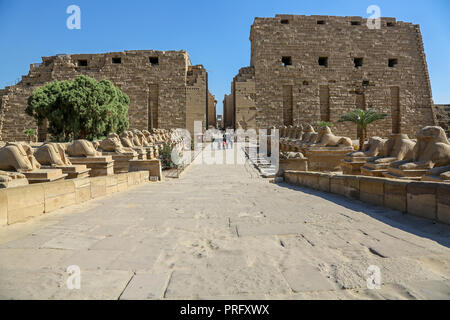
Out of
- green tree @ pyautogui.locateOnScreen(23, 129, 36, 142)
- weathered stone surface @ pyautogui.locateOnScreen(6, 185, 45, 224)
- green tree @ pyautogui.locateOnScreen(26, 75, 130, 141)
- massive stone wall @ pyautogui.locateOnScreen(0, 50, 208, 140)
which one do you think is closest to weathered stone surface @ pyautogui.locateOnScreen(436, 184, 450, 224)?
weathered stone surface @ pyautogui.locateOnScreen(6, 185, 45, 224)

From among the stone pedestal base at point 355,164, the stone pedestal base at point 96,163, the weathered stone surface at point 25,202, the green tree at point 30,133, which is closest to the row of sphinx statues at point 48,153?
the stone pedestal base at point 96,163

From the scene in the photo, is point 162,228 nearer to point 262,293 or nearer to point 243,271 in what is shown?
point 243,271

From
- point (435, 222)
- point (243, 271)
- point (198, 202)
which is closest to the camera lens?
point (243, 271)

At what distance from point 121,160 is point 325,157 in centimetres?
661

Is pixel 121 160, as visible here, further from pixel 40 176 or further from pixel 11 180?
pixel 11 180

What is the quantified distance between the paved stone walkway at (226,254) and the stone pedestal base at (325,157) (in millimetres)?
5997

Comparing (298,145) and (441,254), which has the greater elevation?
(298,145)

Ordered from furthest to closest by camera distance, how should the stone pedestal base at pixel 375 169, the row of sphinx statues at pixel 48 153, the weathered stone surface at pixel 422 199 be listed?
the stone pedestal base at pixel 375 169, the row of sphinx statues at pixel 48 153, the weathered stone surface at pixel 422 199

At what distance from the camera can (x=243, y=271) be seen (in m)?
1.83

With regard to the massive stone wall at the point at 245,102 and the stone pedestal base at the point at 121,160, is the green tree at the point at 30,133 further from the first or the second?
the stone pedestal base at the point at 121,160

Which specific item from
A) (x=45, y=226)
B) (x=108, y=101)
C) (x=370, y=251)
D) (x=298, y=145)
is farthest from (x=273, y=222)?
(x=108, y=101)

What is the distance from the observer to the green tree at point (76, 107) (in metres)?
18.5

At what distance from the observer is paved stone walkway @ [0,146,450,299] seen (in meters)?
1.61
